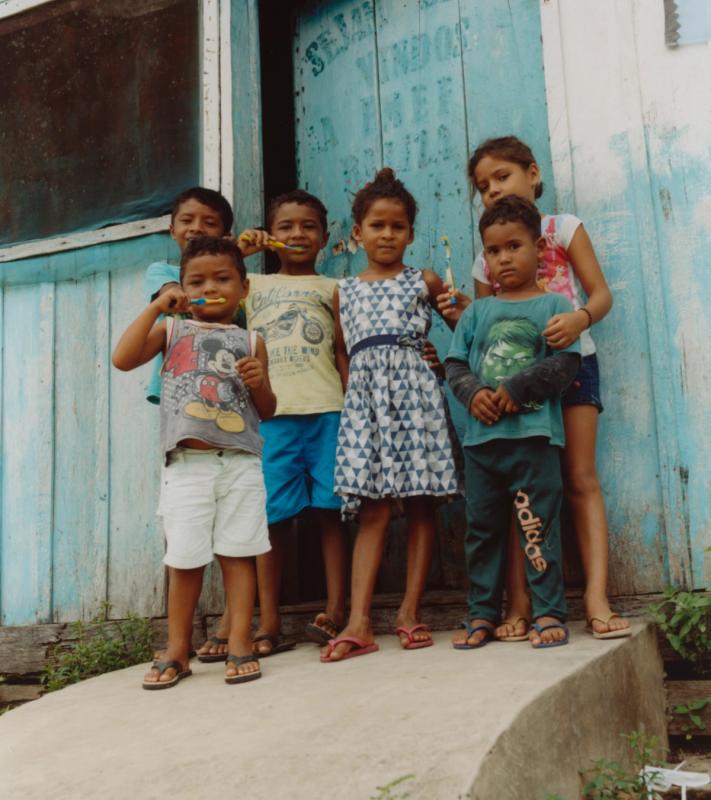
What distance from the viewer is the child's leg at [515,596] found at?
2.58m

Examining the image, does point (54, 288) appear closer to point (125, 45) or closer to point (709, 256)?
point (125, 45)

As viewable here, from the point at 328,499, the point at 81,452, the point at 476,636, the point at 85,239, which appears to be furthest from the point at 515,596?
the point at 85,239

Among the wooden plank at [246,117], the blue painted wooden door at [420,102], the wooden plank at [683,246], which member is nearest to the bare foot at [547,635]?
the wooden plank at [683,246]

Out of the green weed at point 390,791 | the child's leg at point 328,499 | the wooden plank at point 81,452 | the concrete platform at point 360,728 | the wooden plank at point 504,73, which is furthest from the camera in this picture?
the wooden plank at point 81,452

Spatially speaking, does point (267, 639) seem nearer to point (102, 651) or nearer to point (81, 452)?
point (102, 651)

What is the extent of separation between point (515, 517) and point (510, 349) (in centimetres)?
49

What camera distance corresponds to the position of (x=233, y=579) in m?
2.56

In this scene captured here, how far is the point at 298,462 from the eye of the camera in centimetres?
301

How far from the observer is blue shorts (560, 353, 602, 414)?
2723 millimetres

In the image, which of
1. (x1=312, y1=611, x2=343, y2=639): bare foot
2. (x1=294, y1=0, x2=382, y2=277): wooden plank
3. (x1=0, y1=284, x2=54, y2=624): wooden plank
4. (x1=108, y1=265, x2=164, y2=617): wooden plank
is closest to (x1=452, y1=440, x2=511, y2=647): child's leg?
(x1=312, y1=611, x2=343, y2=639): bare foot

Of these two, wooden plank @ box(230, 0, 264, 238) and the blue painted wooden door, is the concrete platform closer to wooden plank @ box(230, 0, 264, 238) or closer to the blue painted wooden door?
the blue painted wooden door

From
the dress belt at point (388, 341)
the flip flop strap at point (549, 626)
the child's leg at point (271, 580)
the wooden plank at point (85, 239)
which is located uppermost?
the wooden plank at point (85, 239)

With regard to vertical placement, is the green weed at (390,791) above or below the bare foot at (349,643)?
below

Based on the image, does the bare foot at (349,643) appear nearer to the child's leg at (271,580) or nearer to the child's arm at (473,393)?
the child's leg at (271,580)
